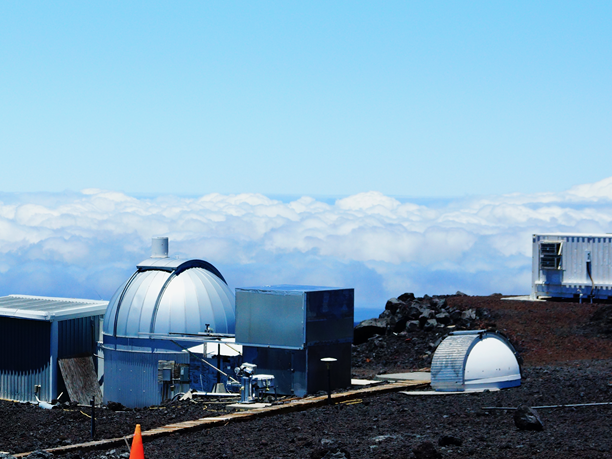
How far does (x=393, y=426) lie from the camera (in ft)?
46.2

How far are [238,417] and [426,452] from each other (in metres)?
5.56

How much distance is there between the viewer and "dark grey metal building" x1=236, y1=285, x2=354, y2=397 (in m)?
19.0

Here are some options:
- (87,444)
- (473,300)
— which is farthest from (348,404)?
(473,300)

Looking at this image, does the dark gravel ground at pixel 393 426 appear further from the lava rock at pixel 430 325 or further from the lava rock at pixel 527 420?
the lava rock at pixel 430 325

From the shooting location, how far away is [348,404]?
16.8 m

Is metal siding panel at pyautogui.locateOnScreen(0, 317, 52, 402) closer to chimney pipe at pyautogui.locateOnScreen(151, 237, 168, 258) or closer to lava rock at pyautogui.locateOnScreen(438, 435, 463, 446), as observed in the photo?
chimney pipe at pyautogui.locateOnScreen(151, 237, 168, 258)

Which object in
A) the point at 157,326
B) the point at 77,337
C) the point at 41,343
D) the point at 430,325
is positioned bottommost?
the point at 41,343

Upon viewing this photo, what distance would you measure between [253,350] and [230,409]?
7.15 ft

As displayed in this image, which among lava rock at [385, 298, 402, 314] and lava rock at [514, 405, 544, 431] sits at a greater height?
lava rock at [385, 298, 402, 314]

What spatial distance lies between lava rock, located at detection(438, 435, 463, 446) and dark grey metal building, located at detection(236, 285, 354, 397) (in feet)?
23.4

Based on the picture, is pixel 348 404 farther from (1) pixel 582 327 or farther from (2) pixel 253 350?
(1) pixel 582 327

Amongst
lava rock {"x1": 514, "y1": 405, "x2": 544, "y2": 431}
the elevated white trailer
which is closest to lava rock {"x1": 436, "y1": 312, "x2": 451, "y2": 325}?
the elevated white trailer

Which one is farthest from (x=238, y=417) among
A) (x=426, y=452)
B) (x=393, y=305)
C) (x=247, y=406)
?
(x=393, y=305)

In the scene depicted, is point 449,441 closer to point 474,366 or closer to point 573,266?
point 474,366
